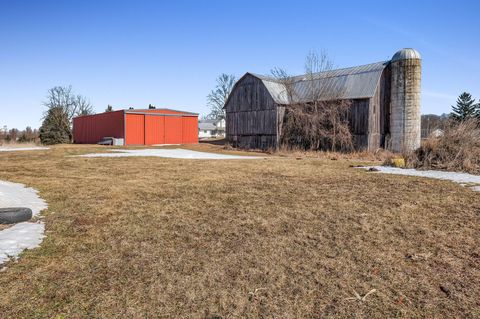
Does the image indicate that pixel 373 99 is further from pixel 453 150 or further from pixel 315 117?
pixel 453 150

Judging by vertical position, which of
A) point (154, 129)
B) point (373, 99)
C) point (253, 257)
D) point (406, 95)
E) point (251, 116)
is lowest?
point (253, 257)

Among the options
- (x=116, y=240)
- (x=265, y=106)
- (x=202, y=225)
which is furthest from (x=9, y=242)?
(x=265, y=106)

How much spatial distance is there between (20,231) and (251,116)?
24790 mm

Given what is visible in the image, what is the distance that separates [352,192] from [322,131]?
17.3 m

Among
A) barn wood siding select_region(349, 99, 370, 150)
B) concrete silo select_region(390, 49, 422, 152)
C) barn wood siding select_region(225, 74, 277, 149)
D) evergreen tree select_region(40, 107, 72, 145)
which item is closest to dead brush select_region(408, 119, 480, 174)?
barn wood siding select_region(349, 99, 370, 150)

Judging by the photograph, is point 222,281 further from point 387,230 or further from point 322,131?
point 322,131

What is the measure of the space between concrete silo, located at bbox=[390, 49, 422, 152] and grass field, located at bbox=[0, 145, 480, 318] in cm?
1680

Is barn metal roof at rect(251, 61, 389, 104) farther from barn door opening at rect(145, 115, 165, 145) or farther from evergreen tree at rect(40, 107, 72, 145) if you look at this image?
evergreen tree at rect(40, 107, 72, 145)

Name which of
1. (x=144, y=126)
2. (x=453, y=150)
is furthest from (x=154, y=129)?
(x=453, y=150)

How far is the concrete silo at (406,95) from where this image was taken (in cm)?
2205

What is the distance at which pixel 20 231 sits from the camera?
467cm

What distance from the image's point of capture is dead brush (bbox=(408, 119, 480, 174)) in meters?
10.4

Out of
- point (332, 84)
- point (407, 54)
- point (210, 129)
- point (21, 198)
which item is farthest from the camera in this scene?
point (210, 129)

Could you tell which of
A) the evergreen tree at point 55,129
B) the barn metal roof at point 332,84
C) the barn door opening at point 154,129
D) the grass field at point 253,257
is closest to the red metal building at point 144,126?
the barn door opening at point 154,129
